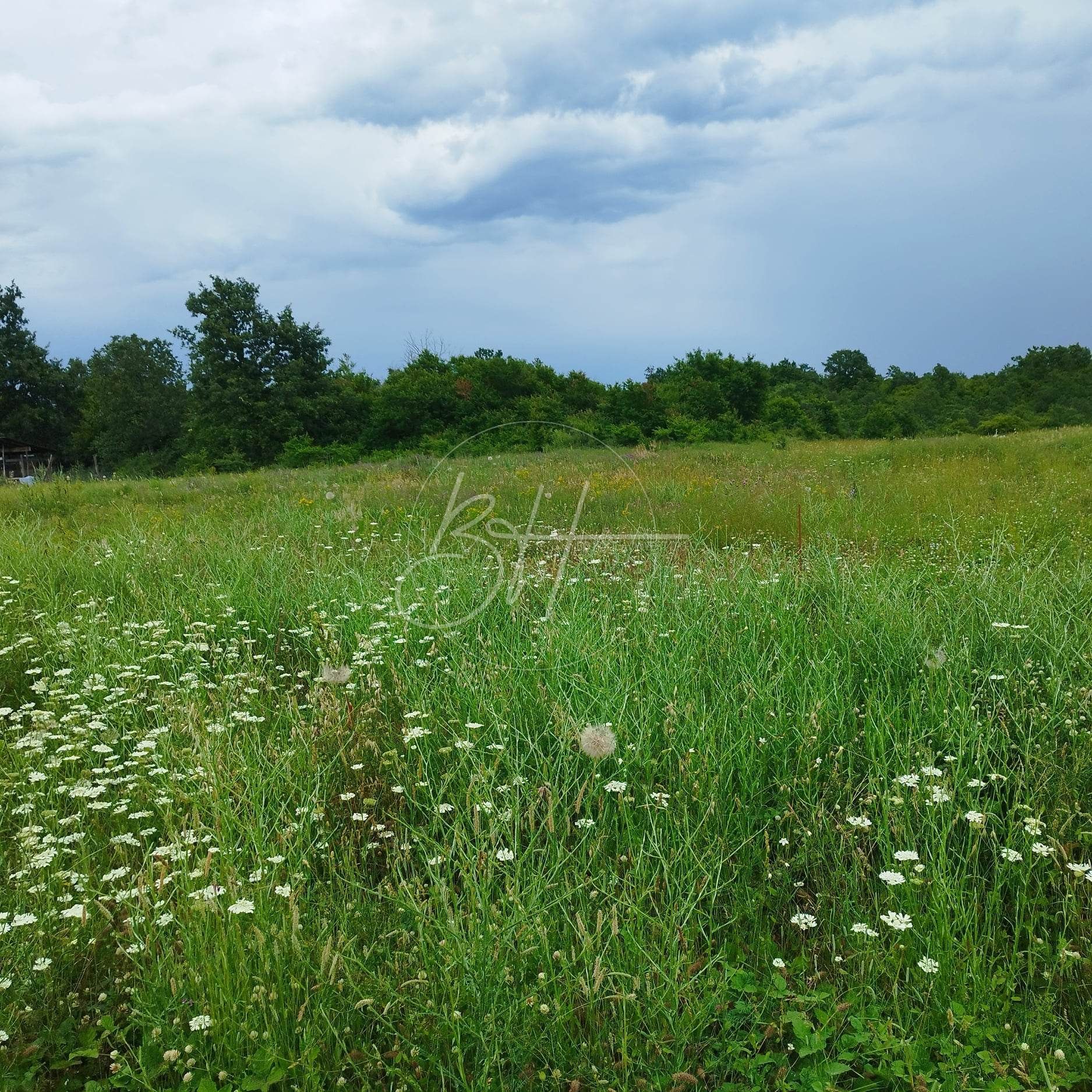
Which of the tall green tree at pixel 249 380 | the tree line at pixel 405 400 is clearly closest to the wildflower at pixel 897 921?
the tree line at pixel 405 400

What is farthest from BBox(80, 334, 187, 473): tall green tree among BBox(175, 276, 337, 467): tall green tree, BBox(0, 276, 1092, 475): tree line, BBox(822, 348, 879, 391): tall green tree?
BBox(822, 348, 879, 391): tall green tree

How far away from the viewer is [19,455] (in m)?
62.1

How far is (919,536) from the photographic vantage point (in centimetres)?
877

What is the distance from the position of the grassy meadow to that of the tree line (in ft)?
32.2

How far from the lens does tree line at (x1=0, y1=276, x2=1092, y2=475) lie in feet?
103

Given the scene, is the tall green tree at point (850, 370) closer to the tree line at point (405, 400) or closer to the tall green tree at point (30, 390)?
the tree line at point (405, 400)

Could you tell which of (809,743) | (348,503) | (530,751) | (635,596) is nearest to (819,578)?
(635,596)

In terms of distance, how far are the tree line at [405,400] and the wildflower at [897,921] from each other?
1226cm

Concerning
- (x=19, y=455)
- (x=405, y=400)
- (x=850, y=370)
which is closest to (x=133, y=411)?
(x=19, y=455)

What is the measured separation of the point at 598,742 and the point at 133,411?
68835 millimetres

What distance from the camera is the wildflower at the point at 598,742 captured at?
319 centimetres

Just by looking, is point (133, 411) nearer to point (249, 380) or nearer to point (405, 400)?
point (249, 380)

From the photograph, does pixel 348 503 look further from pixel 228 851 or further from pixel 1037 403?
pixel 1037 403

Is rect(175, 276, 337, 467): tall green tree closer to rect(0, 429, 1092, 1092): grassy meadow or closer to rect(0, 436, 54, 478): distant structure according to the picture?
rect(0, 436, 54, 478): distant structure
